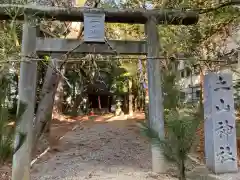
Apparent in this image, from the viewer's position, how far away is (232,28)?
7.60 m

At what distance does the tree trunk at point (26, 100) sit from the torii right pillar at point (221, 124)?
2813 mm

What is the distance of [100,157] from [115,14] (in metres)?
2.95

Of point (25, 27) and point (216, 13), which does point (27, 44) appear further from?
point (216, 13)

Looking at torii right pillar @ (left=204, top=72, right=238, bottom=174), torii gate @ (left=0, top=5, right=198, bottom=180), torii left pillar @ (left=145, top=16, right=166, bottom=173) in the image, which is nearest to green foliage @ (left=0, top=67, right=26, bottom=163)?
torii gate @ (left=0, top=5, right=198, bottom=180)

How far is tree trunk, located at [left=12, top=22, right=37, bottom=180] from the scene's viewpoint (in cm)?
438

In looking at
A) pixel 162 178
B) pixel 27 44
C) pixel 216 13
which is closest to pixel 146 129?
pixel 162 178

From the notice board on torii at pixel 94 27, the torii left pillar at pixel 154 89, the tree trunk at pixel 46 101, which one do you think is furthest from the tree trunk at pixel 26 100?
the torii left pillar at pixel 154 89

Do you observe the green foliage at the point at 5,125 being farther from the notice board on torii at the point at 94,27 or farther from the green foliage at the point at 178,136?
the notice board on torii at the point at 94,27

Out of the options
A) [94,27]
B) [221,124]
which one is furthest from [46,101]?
[221,124]

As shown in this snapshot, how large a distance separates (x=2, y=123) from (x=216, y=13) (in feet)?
14.2

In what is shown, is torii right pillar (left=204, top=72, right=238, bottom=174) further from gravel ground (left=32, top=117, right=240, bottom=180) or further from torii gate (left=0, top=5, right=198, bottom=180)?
torii gate (left=0, top=5, right=198, bottom=180)

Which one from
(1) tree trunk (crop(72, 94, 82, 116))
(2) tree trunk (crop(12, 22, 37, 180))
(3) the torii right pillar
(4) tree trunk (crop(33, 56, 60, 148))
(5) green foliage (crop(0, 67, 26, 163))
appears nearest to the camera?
(5) green foliage (crop(0, 67, 26, 163))

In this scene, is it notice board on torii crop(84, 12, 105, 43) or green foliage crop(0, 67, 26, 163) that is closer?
green foliage crop(0, 67, 26, 163)

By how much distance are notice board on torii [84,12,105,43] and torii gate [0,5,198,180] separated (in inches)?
2.9
